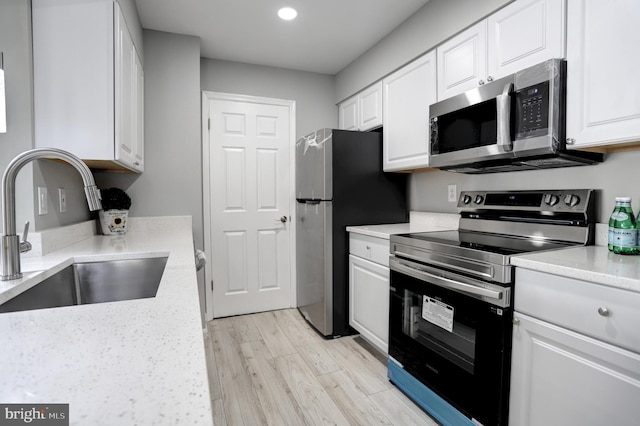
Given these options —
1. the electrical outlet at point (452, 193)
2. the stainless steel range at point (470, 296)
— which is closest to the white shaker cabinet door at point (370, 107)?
the electrical outlet at point (452, 193)

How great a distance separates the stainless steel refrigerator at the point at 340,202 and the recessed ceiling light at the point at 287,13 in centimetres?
81

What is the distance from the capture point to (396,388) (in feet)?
6.49

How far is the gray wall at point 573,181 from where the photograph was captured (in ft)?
4.80

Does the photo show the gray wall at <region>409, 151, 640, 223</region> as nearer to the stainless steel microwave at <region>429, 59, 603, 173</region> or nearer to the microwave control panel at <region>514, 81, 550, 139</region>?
the stainless steel microwave at <region>429, 59, 603, 173</region>

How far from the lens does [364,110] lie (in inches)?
115

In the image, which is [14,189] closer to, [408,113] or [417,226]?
[408,113]

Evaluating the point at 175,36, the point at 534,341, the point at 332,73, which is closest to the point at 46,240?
A: the point at 175,36

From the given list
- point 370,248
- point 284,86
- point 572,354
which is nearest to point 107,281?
point 370,248

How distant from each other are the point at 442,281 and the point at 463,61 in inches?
49.3

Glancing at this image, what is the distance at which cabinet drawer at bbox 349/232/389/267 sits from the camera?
2181 millimetres

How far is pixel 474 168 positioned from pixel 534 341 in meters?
1.04

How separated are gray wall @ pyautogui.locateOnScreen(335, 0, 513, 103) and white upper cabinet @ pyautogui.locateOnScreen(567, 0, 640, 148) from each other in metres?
0.45

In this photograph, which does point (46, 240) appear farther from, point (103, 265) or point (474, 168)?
point (474, 168)

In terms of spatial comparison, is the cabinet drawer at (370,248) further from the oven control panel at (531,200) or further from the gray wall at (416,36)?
the gray wall at (416,36)
